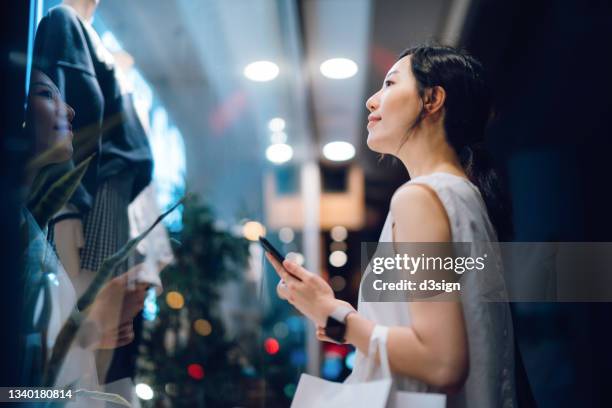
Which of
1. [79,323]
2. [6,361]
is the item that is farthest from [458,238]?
[6,361]

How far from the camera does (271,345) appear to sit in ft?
8.18

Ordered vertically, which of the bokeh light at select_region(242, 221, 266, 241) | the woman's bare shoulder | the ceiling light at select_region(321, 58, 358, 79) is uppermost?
the ceiling light at select_region(321, 58, 358, 79)

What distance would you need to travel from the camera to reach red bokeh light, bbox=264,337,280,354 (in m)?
2.42

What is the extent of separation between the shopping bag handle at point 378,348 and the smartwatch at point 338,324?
2.6 inches

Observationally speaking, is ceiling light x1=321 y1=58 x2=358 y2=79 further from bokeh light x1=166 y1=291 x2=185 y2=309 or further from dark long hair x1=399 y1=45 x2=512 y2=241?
bokeh light x1=166 y1=291 x2=185 y2=309

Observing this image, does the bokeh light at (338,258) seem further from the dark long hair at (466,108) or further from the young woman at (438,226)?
the dark long hair at (466,108)

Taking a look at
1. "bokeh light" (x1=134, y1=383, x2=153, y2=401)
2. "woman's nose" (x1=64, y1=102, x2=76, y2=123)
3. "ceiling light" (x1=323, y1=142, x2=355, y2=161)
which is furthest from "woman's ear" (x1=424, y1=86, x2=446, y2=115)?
"bokeh light" (x1=134, y1=383, x2=153, y2=401)

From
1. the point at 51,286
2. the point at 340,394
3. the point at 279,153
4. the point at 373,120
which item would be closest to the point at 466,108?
the point at 373,120

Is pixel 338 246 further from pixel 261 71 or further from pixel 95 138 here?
pixel 261 71

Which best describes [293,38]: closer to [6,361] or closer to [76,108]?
[76,108]

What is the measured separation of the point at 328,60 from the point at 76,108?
891mm

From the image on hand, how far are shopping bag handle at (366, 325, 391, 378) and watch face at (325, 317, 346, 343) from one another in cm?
7

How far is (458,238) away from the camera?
1.22 metres

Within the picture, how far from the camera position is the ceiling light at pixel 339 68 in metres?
1.78
